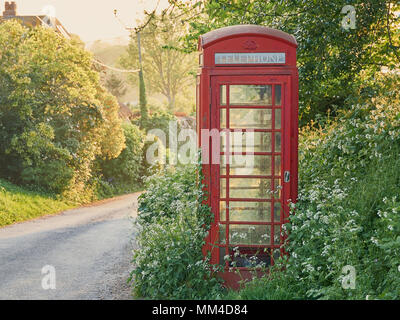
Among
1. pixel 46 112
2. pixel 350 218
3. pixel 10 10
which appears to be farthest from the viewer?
pixel 10 10

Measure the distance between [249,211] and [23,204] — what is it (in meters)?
10.2

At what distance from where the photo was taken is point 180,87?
5597 centimetres

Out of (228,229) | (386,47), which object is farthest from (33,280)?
(386,47)

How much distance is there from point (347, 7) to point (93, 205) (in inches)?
Result: 499

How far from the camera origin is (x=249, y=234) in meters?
6.67

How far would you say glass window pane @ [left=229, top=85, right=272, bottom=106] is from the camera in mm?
6457

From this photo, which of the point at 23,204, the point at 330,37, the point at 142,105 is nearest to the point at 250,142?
the point at 330,37

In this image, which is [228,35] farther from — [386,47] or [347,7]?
[386,47]

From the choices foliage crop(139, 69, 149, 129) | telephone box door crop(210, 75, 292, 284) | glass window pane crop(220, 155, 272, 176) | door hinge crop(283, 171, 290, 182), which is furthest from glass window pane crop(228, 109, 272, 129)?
foliage crop(139, 69, 149, 129)

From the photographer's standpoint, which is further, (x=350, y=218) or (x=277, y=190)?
(x=277, y=190)

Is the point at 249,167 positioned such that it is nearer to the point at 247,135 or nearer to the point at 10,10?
the point at 247,135

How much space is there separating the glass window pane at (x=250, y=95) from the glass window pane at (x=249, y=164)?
65 cm

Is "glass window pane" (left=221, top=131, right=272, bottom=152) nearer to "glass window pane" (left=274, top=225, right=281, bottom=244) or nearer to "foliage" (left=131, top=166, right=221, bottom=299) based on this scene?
"foliage" (left=131, top=166, right=221, bottom=299)

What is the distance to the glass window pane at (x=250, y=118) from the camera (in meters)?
6.50
